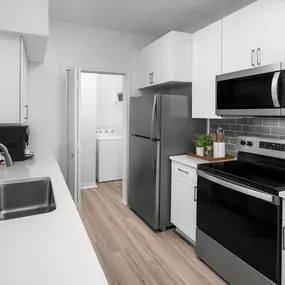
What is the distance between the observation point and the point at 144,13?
2.94 m

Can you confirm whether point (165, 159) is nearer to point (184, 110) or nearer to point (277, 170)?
point (184, 110)

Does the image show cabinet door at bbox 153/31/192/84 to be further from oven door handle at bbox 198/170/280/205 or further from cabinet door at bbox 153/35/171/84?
oven door handle at bbox 198/170/280/205

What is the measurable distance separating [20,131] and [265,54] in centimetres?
206

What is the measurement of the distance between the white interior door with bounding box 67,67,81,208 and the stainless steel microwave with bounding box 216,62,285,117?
60.9 inches

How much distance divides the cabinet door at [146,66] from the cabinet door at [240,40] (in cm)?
112

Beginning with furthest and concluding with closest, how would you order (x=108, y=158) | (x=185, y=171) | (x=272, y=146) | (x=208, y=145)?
1. (x=108, y=158)
2. (x=208, y=145)
3. (x=185, y=171)
4. (x=272, y=146)

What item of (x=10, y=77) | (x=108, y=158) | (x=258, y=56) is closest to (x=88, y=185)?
(x=108, y=158)

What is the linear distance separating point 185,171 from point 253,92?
987mm

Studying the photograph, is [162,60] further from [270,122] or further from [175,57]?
[270,122]

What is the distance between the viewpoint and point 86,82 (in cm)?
462

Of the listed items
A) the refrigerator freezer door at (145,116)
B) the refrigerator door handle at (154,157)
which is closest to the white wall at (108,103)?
the refrigerator freezer door at (145,116)

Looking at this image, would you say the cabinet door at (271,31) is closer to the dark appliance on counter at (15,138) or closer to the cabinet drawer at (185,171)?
the cabinet drawer at (185,171)

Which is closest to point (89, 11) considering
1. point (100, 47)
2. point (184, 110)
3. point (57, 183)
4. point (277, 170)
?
point (100, 47)

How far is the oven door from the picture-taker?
1569 mm
